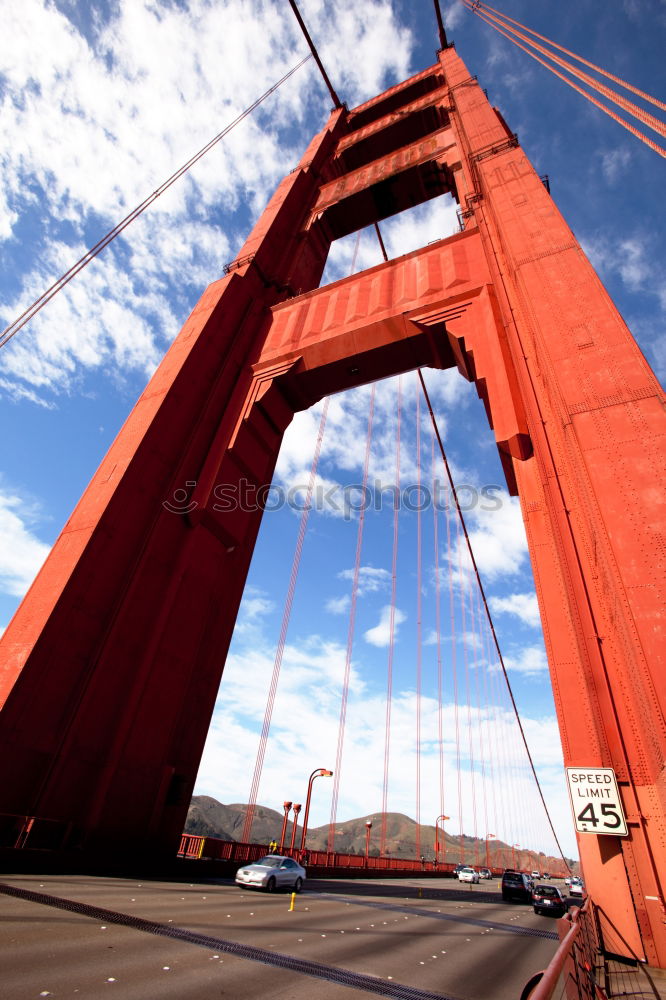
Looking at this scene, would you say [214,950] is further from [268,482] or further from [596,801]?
[268,482]

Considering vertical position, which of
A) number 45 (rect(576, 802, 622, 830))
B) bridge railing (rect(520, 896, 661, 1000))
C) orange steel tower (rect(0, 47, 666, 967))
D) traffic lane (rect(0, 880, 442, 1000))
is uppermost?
orange steel tower (rect(0, 47, 666, 967))

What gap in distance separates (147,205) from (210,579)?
44.1 feet

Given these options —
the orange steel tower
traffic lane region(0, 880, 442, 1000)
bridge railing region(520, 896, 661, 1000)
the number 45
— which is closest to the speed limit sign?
the number 45

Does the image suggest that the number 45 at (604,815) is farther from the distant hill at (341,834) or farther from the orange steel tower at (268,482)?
the distant hill at (341,834)

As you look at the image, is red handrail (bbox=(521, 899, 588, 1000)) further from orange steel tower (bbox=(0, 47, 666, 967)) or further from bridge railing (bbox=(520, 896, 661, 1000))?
orange steel tower (bbox=(0, 47, 666, 967))

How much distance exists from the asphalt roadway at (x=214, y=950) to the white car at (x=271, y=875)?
2711mm

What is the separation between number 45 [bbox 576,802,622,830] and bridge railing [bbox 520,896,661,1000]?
912 mm

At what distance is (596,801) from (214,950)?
15.8ft

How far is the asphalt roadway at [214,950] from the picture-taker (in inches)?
154

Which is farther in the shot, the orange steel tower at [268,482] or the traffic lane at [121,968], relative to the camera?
the orange steel tower at [268,482]

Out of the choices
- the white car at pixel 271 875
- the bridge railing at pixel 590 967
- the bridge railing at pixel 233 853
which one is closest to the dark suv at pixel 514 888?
the bridge railing at pixel 233 853

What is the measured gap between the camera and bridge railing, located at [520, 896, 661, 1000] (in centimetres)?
263

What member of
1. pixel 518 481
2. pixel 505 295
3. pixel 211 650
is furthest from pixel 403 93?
pixel 211 650

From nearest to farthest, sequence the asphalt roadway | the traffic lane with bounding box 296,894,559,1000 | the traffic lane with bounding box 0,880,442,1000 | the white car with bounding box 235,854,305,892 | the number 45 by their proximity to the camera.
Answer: the traffic lane with bounding box 0,880,442,1000, the asphalt roadway, the traffic lane with bounding box 296,894,559,1000, the number 45, the white car with bounding box 235,854,305,892
